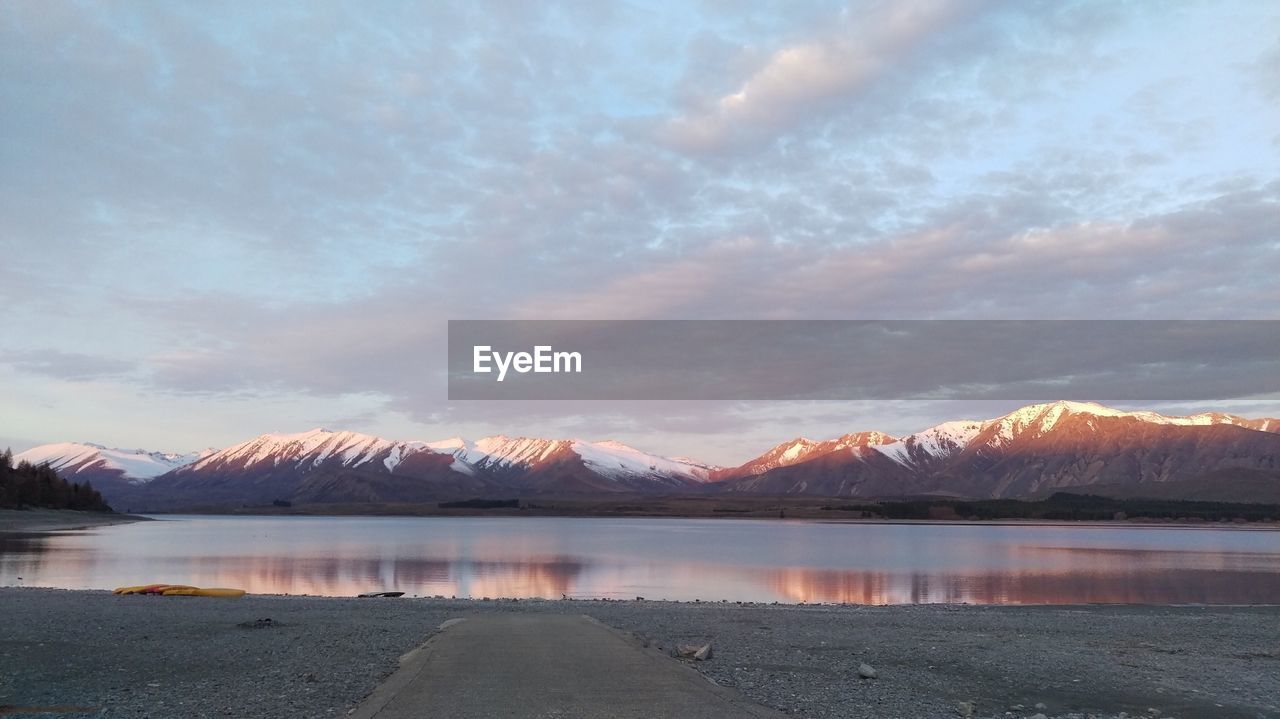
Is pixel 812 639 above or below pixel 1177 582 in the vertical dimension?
above

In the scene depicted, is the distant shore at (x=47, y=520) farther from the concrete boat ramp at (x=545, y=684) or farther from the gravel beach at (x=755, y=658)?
the concrete boat ramp at (x=545, y=684)

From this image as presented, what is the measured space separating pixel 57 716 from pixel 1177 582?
44.4m

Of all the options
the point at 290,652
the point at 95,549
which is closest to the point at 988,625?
the point at 290,652

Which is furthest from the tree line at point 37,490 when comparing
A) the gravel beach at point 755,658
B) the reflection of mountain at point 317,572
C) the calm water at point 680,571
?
the gravel beach at point 755,658

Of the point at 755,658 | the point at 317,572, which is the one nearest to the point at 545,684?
the point at 755,658

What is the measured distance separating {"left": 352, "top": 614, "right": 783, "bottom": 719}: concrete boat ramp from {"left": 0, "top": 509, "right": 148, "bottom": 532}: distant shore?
84.5 m

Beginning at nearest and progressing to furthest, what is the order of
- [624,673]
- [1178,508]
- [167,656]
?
[624,673] < [167,656] < [1178,508]

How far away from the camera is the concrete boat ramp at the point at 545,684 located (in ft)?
30.1

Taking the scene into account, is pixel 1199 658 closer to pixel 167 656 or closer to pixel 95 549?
pixel 167 656

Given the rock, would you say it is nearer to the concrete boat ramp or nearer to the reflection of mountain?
the concrete boat ramp

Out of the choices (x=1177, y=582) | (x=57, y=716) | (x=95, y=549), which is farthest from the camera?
(x=95, y=549)

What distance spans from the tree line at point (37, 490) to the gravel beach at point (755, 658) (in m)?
92.6

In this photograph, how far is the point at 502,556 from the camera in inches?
2307

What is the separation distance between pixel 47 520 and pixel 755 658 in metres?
108
